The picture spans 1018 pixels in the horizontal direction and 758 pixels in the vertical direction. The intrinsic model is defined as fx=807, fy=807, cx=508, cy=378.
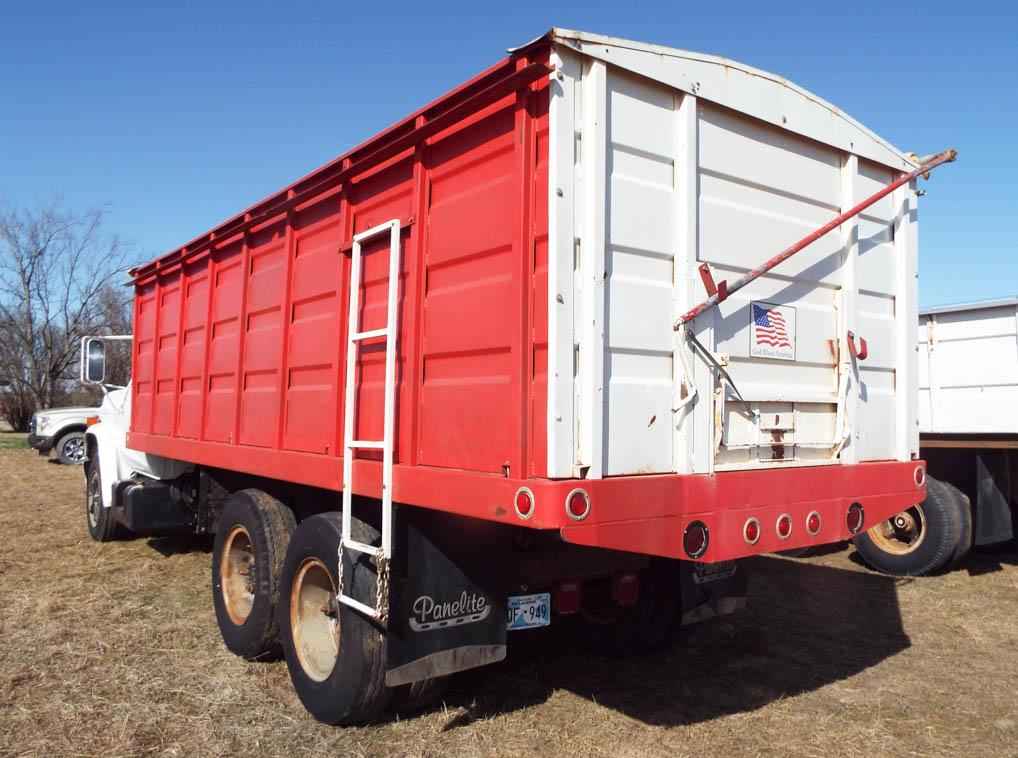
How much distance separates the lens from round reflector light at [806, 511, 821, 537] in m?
3.67

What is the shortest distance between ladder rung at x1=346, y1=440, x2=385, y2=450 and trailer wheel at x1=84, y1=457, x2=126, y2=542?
5.32 meters

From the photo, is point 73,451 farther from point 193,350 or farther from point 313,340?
point 313,340

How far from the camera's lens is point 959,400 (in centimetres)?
750

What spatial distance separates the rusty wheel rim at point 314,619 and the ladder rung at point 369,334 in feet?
3.71

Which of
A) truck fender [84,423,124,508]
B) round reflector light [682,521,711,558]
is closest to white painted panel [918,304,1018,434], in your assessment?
round reflector light [682,521,711,558]

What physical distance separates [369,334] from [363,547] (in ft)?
3.15

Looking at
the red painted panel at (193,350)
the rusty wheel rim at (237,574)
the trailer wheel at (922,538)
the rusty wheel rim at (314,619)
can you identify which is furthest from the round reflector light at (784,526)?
the red painted panel at (193,350)

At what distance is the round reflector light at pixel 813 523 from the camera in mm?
3672

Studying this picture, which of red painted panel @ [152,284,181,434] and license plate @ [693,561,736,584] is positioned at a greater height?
red painted panel @ [152,284,181,434]

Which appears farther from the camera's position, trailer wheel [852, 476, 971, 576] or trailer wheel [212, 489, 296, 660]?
trailer wheel [852, 476, 971, 576]

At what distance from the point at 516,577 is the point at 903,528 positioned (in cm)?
506

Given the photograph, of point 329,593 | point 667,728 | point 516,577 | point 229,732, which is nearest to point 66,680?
point 229,732

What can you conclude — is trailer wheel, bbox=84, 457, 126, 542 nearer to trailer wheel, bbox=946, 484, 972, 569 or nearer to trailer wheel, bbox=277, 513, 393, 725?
trailer wheel, bbox=277, 513, 393, 725

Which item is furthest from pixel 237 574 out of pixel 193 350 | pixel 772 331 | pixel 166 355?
pixel 772 331
